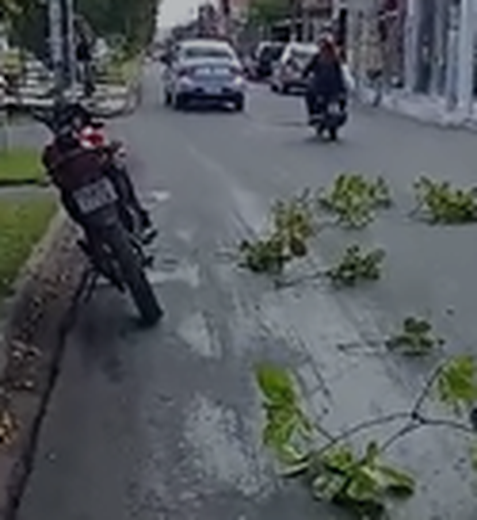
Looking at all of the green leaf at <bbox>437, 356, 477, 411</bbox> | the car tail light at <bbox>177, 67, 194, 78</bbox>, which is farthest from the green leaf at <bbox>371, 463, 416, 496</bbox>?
the car tail light at <bbox>177, 67, 194, 78</bbox>

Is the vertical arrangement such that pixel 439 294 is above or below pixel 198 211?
above

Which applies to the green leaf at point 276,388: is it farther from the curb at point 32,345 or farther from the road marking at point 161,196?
the road marking at point 161,196

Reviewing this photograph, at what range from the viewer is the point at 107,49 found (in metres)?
60.2

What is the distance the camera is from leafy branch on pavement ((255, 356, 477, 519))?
20.5 ft

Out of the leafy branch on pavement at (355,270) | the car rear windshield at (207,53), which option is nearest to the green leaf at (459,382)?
the leafy branch on pavement at (355,270)

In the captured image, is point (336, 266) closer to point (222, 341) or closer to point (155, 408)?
point (222, 341)

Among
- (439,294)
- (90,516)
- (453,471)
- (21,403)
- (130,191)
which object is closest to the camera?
(90,516)

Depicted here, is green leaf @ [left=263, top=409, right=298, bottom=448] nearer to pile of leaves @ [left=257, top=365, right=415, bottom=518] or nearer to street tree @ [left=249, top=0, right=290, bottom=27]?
pile of leaves @ [left=257, top=365, right=415, bottom=518]

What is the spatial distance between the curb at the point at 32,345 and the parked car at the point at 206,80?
25.7m

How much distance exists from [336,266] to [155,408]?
4.66 meters

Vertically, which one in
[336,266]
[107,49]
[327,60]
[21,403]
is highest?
[21,403]

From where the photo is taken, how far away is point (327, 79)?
28734 millimetres

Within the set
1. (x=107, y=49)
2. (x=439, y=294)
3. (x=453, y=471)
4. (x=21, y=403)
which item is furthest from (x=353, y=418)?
(x=107, y=49)

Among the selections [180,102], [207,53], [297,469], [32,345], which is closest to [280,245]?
[32,345]
